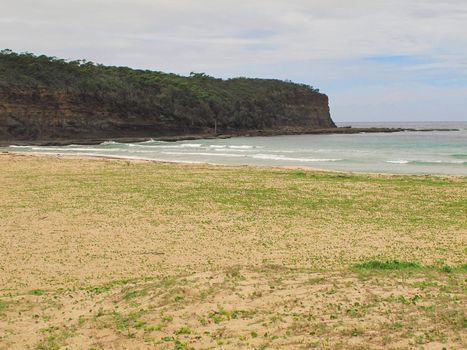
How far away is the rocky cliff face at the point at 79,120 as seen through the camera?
75688mm

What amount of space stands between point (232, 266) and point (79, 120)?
7694 cm

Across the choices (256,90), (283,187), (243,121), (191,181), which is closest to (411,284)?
(283,187)

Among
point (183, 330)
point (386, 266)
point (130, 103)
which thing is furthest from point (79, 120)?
point (183, 330)

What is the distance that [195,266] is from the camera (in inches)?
454

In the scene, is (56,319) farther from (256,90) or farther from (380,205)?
(256,90)

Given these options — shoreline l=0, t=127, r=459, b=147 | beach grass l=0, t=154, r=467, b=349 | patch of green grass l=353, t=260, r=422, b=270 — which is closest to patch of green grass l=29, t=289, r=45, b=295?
beach grass l=0, t=154, r=467, b=349

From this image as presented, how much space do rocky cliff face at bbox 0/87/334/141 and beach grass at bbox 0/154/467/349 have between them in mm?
56247

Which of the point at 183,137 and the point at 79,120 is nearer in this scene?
the point at 79,120

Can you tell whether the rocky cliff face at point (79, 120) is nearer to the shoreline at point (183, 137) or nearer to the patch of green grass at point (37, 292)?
the shoreline at point (183, 137)

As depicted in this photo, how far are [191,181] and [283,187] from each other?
4.97 metres

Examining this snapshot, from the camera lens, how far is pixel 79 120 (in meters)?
83.1

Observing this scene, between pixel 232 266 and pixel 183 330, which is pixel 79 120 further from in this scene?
pixel 183 330

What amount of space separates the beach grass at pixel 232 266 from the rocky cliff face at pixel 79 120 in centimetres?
5625

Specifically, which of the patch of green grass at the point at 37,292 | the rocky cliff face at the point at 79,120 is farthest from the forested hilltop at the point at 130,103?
the patch of green grass at the point at 37,292
